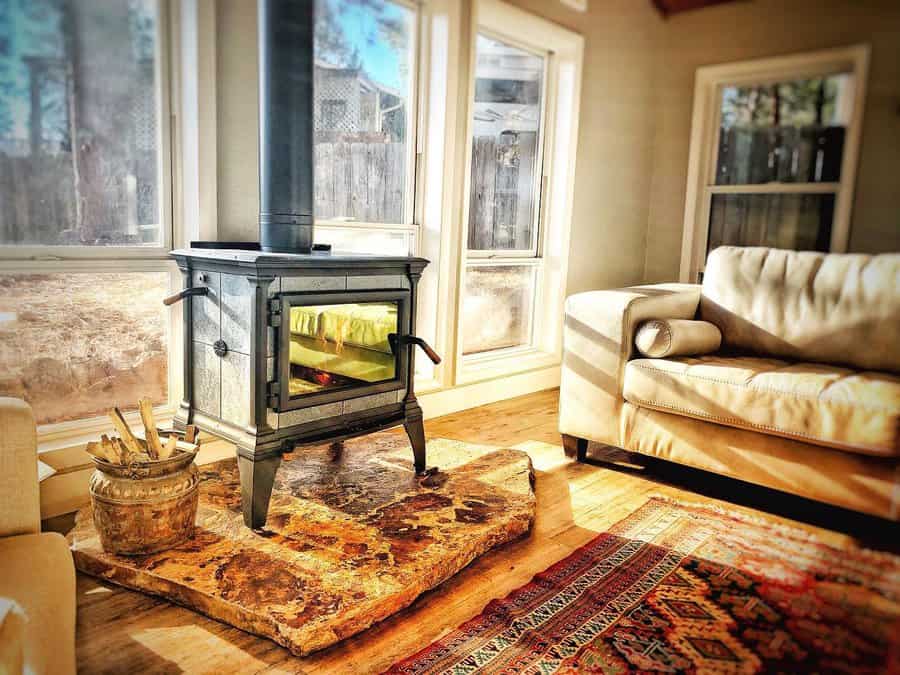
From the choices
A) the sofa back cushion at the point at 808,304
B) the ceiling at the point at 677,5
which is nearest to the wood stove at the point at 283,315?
the sofa back cushion at the point at 808,304

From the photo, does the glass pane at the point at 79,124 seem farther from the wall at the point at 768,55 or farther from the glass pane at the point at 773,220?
the glass pane at the point at 773,220

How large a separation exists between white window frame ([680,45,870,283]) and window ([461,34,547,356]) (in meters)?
1.22

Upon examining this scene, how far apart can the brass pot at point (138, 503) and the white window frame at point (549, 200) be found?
1907 mm

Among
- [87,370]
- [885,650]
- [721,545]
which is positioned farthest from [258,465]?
[885,650]

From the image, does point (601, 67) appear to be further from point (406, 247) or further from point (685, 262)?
point (406, 247)

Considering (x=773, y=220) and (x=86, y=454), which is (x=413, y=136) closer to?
(x=86, y=454)

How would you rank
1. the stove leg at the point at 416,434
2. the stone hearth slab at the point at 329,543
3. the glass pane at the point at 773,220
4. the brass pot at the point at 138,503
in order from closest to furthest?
the stone hearth slab at the point at 329,543, the brass pot at the point at 138,503, the stove leg at the point at 416,434, the glass pane at the point at 773,220

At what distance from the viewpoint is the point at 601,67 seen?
4141 millimetres

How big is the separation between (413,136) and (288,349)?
1685mm

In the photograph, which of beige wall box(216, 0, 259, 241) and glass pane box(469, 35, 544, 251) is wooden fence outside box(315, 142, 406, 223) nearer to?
beige wall box(216, 0, 259, 241)

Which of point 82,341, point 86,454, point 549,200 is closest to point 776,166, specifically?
point 549,200

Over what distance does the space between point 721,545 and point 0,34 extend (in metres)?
2.63

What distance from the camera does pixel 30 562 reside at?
1.06m

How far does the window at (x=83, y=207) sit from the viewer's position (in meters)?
2.02
